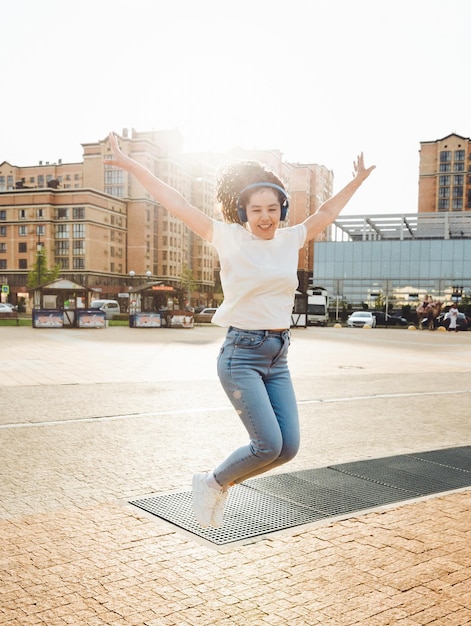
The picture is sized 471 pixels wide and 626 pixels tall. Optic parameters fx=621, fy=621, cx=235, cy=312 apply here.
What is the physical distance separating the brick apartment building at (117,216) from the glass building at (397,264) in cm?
1650

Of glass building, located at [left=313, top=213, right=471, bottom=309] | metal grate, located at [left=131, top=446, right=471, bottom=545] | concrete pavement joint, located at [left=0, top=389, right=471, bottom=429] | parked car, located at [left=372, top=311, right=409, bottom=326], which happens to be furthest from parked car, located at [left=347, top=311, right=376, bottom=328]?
metal grate, located at [left=131, top=446, right=471, bottom=545]

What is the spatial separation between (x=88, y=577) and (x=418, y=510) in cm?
227

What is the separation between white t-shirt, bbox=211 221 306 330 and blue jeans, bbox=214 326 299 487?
7cm

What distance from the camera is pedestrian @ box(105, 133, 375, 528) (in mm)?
3029

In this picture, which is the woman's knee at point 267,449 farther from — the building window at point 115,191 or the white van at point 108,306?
the building window at point 115,191

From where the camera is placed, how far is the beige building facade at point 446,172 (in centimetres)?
11431

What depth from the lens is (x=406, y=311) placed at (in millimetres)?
52875

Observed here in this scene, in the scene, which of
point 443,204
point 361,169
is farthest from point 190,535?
point 443,204

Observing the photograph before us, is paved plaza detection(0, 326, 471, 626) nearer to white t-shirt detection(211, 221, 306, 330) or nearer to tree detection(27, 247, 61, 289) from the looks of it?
white t-shirt detection(211, 221, 306, 330)

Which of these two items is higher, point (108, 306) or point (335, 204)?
point (335, 204)

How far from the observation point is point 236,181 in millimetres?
3361

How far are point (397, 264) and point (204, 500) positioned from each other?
6274 cm

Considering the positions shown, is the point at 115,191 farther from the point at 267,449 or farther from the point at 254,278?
the point at 267,449

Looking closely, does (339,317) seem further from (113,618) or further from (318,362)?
(113,618)
